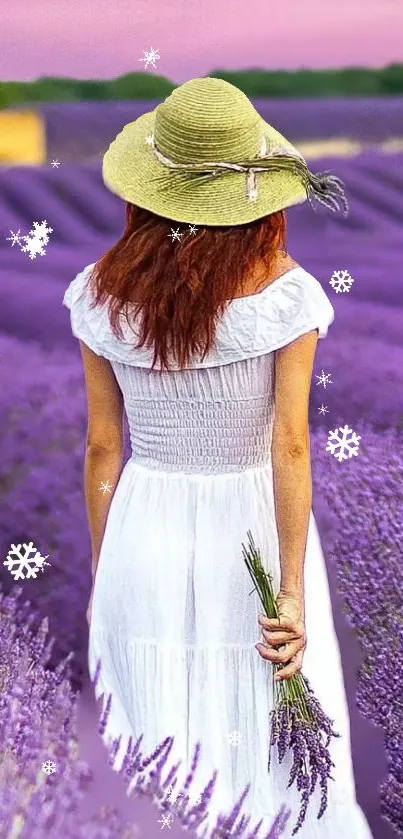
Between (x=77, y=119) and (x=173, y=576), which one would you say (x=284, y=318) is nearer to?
(x=173, y=576)

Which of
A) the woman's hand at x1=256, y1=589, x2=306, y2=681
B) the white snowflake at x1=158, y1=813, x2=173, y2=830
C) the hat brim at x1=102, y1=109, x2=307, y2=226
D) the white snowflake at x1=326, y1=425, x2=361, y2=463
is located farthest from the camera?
the white snowflake at x1=326, y1=425, x2=361, y2=463

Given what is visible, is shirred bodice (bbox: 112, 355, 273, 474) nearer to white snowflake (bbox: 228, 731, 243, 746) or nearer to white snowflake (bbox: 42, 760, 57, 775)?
white snowflake (bbox: 228, 731, 243, 746)

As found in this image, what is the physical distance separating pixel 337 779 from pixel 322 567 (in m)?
0.43

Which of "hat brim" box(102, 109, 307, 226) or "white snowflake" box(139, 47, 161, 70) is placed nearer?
"hat brim" box(102, 109, 307, 226)

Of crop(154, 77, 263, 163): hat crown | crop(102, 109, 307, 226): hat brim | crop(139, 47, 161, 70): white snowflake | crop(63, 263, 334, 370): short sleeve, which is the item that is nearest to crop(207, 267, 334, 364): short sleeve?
crop(63, 263, 334, 370): short sleeve

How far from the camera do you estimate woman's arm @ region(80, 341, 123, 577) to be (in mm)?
2031

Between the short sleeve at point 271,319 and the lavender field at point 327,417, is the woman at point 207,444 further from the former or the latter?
the lavender field at point 327,417

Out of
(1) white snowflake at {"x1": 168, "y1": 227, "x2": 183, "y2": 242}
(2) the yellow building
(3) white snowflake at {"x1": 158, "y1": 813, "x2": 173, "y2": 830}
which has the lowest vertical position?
(3) white snowflake at {"x1": 158, "y1": 813, "x2": 173, "y2": 830}

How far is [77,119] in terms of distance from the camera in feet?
7.20

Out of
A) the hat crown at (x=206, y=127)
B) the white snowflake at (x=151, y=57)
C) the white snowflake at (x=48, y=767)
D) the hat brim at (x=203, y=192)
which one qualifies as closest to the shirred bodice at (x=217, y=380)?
the hat brim at (x=203, y=192)

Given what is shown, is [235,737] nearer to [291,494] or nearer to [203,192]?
[291,494]

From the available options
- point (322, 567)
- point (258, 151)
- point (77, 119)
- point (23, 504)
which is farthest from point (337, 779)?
point (77, 119)

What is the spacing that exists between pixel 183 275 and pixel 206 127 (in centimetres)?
25

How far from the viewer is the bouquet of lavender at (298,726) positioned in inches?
77.8
